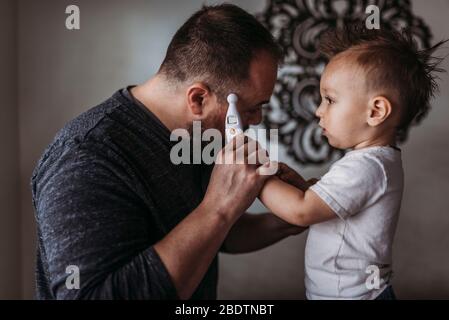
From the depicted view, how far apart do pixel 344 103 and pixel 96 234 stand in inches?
19.9

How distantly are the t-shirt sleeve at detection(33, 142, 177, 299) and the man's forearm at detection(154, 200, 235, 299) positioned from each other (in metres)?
0.02

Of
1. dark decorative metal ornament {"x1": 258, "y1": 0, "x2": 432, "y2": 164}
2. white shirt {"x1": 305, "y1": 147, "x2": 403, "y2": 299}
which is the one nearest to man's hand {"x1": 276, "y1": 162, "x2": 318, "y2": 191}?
white shirt {"x1": 305, "y1": 147, "x2": 403, "y2": 299}

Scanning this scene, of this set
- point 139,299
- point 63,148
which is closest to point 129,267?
point 139,299

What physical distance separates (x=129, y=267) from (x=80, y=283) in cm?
8

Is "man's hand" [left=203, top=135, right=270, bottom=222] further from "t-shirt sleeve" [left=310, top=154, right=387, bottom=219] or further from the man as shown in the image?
"t-shirt sleeve" [left=310, top=154, right=387, bottom=219]

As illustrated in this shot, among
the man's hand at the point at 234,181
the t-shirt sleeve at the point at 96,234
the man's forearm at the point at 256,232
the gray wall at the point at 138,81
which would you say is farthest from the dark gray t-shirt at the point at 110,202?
the gray wall at the point at 138,81

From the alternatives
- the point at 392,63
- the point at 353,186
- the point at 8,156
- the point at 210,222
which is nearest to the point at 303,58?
the point at 392,63

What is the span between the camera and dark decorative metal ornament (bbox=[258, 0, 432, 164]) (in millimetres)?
1438

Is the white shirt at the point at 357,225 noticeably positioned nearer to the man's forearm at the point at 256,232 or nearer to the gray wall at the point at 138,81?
the man's forearm at the point at 256,232

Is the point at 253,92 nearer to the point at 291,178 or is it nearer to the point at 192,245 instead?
the point at 291,178

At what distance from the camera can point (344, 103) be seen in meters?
0.89

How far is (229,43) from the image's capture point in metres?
0.92

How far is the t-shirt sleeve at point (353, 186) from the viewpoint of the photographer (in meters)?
0.81
